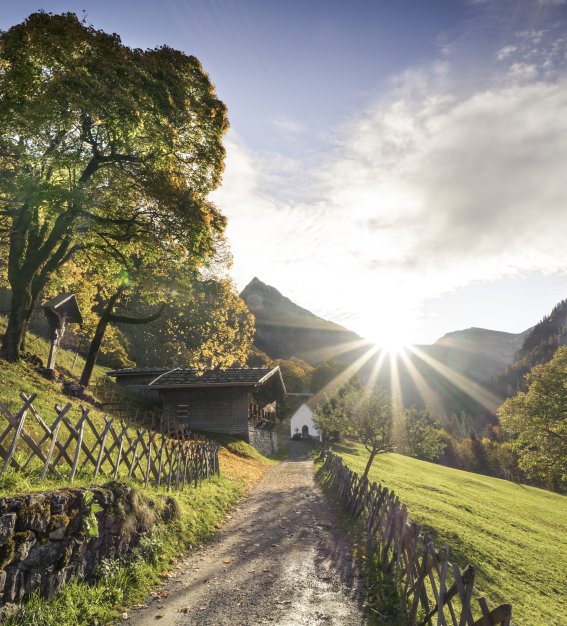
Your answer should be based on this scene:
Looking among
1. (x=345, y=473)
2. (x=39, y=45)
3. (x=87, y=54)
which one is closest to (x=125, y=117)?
(x=87, y=54)

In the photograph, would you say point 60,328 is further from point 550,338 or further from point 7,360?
point 550,338

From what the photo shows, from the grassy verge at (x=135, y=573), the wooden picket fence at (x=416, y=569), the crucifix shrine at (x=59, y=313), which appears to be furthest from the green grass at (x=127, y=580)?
the crucifix shrine at (x=59, y=313)

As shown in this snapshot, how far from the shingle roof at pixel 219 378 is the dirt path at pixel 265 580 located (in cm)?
1838

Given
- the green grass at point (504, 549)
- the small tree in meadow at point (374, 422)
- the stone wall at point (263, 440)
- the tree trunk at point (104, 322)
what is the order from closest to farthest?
the green grass at point (504, 549) → the tree trunk at point (104, 322) → the small tree in meadow at point (374, 422) → the stone wall at point (263, 440)

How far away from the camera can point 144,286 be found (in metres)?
20.6

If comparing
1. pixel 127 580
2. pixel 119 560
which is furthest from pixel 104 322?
pixel 127 580

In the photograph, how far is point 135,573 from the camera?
797 cm

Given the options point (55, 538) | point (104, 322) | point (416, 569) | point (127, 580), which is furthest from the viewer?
point (104, 322)

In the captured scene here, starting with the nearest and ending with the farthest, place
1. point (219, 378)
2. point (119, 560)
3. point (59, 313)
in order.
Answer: point (119, 560), point (59, 313), point (219, 378)

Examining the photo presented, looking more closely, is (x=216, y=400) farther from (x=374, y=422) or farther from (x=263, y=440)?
(x=374, y=422)

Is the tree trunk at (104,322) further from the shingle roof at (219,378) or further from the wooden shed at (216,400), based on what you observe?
the wooden shed at (216,400)

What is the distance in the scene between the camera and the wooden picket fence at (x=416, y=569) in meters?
5.45

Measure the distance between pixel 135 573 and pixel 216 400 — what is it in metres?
26.2

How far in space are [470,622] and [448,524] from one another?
12.3 m
